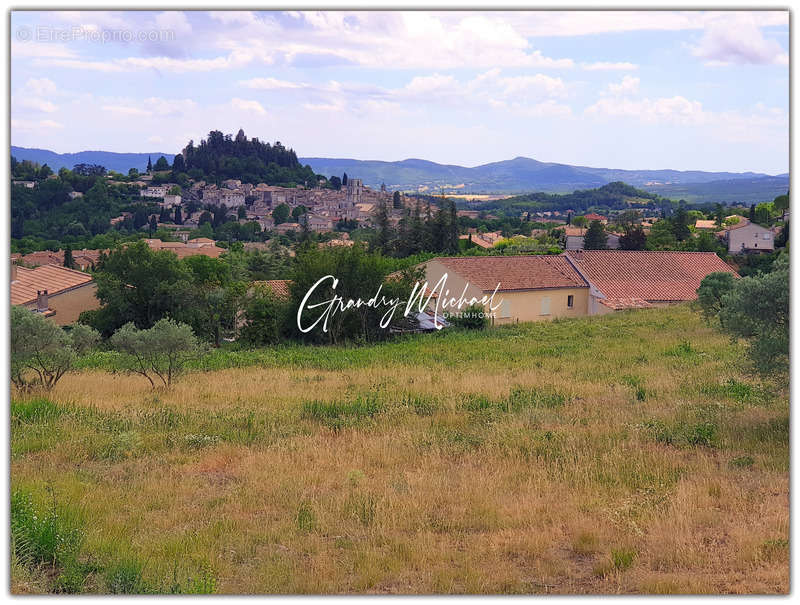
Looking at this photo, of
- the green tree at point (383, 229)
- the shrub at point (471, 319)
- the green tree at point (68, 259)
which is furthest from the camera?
the green tree at point (383, 229)

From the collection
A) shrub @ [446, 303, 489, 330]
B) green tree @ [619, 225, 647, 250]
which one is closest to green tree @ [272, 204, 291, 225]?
green tree @ [619, 225, 647, 250]

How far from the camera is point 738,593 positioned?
4207mm

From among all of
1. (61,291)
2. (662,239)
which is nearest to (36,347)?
(61,291)

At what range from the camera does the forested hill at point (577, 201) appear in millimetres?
143875

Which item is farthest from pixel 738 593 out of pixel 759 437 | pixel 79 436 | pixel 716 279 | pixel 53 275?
pixel 53 275

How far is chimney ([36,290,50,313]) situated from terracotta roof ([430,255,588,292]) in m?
18.0

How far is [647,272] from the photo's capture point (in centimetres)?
3459

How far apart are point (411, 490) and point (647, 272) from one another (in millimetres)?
31044

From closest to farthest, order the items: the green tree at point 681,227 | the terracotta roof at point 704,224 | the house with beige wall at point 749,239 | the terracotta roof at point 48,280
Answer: the terracotta roof at point 48,280 < the house with beige wall at point 749,239 < the green tree at point 681,227 < the terracotta roof at point 704,224

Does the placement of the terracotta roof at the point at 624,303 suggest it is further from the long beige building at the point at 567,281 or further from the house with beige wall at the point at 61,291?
the house with beige wall at the point at 61,291

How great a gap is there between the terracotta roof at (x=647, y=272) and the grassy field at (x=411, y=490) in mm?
21269

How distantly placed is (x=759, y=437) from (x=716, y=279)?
720 inches

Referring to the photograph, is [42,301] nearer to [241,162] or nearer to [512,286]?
[512,286]

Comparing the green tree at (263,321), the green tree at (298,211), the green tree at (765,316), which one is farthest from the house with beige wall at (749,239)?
the green tree at (298,211)
